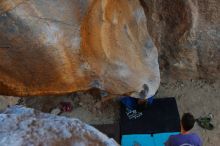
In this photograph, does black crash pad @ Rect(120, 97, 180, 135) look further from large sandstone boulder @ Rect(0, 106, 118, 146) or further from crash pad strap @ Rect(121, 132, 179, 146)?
large sandstone boulder @ Rect(0, 106, 118, 146)

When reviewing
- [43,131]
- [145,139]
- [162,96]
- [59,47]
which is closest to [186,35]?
[162,96]

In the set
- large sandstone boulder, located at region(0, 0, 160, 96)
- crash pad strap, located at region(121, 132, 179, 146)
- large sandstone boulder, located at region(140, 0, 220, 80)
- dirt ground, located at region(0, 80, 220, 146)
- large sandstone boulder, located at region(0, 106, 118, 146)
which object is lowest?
large sandstone boulder, located at region(0, 106, 118, 146)

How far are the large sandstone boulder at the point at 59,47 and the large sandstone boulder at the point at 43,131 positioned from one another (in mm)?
102

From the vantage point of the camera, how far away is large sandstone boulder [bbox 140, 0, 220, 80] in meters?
2.29

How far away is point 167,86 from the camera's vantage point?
2.77 metres

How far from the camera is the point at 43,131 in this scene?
119cm

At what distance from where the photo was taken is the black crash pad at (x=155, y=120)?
257 centimetres

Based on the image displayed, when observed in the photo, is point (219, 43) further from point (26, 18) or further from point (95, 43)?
point (26, 18)

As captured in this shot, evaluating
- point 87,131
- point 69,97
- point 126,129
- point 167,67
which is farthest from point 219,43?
point 87,131

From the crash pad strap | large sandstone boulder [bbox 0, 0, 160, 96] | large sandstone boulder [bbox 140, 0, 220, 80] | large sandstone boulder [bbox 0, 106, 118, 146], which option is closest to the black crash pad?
the crash pad strap

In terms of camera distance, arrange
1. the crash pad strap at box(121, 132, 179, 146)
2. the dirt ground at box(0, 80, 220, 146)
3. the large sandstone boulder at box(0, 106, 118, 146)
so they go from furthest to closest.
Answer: the dirt ground at box(0, 80, 220, 146), the crash pad strap at box(121, 132, 179, 146), the large sandstone boulder at box(0, 106, 118, 146)

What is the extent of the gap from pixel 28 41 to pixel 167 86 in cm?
164

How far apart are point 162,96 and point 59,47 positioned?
156 cm

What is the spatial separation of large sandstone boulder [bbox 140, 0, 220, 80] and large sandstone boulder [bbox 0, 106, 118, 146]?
1095 mm
